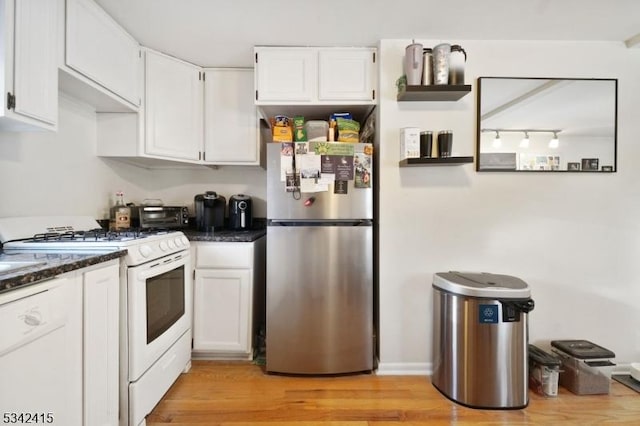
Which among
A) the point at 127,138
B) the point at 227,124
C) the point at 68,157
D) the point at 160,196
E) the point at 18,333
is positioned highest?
the point at 227,124

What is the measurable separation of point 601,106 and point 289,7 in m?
2.16

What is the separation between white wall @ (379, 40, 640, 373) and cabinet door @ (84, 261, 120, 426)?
1496mm

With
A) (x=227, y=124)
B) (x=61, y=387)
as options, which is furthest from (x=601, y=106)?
(x=61, y=387)

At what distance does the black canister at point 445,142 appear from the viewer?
1.79 metres

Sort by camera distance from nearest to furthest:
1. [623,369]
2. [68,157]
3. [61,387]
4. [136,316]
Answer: [61,387] → [136,316] → [68,157] → [623,369]

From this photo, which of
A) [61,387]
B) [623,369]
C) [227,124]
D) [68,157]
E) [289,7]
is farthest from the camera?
[227,124]

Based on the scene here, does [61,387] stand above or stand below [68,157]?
below

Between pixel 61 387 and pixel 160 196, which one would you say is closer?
pixel 61 387

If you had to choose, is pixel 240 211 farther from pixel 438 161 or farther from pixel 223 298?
pixel 438 161

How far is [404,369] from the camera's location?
1.91 m

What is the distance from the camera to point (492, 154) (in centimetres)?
190

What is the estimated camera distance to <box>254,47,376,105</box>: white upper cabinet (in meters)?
1.93

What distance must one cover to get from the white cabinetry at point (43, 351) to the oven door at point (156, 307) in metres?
0.27

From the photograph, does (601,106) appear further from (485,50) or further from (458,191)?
(458,191)
